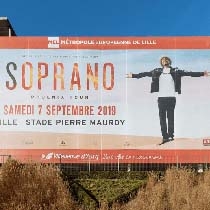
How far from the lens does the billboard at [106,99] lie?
30.9 metres

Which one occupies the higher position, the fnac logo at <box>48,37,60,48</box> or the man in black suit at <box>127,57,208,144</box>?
the fnac logo at <box>48,37,60,48</box>

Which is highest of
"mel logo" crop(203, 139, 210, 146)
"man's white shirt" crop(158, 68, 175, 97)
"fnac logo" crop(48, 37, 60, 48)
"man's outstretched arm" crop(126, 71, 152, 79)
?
"fnac logo" crop(48, 37, 60, 48)

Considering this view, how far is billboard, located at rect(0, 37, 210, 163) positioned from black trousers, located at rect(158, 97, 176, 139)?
0.05m

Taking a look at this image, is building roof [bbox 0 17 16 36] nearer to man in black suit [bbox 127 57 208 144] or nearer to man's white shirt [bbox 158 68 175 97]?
man in black suit [bbox 127 57 208 144]

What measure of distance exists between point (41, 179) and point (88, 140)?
9098 mm

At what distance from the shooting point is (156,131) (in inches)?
1221

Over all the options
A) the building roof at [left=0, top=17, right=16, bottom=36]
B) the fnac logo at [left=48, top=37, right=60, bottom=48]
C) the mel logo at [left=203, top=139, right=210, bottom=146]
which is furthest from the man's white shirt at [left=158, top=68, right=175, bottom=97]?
the building roof at [left=0, top=17, right=16, bottom=36]

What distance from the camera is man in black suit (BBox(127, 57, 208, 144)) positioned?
31.1 metres

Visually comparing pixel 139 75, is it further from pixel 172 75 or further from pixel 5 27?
pixel 5 27

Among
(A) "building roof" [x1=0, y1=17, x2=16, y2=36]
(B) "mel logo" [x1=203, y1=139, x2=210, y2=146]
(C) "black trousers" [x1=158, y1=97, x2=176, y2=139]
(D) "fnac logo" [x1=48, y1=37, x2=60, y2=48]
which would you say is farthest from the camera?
(A) "building roof" [x1=0, y1=17, x2=16, y2=36]

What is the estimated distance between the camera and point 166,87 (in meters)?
31.4

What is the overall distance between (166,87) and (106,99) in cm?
286

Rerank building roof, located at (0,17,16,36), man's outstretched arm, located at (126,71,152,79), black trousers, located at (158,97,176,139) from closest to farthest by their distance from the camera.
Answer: black trousers, located at (158,97,176,139) → man's outstretched arm, located at (126,71,152,79) → building roof, located at (0,17,16,36)

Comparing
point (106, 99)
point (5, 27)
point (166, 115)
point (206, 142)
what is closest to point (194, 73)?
point (166, 115)
